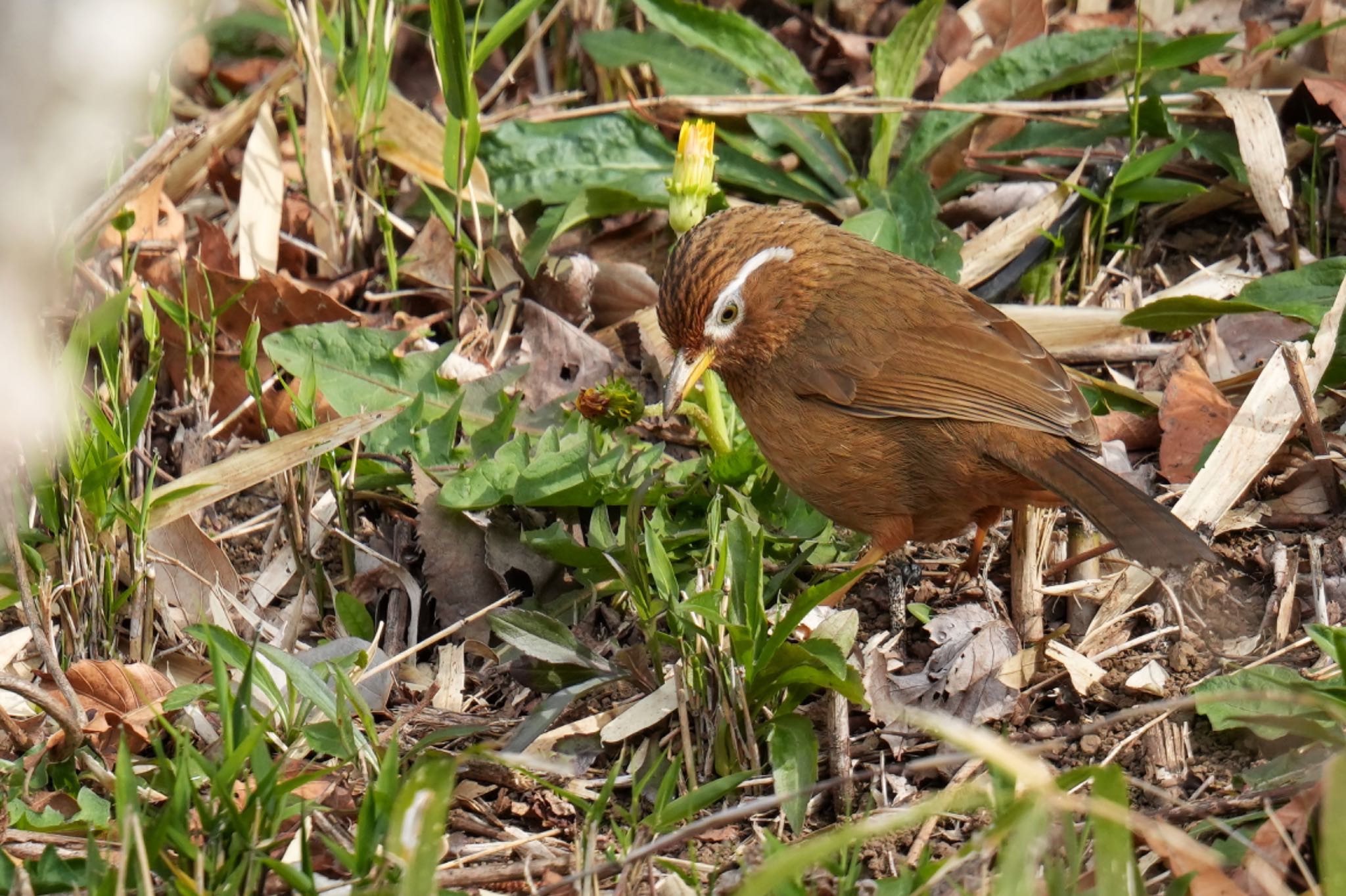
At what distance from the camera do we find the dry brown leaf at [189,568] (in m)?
4.57

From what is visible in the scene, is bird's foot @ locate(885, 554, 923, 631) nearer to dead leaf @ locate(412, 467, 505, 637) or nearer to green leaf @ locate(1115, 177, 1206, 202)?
dead leaf @ locate(412, 467, 505, 637)

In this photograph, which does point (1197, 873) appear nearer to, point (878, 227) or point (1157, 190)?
point (878, 227)

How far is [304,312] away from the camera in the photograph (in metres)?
5.63

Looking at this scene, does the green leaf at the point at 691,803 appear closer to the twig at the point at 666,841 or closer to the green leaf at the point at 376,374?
the twig at the point at 666,841

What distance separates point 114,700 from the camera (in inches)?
157

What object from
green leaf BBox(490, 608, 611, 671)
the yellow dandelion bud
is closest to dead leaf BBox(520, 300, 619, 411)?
the yellow dandelion bud

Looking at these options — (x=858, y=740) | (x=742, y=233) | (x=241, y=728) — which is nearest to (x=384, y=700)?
(x=241, y=728)

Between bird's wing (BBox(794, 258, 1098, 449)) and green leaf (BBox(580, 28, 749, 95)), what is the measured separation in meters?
1.72

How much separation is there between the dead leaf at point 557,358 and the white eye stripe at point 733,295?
890 mm

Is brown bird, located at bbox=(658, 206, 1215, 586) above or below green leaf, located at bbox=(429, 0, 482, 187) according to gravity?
below

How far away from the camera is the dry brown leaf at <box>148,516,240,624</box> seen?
457 centimetres

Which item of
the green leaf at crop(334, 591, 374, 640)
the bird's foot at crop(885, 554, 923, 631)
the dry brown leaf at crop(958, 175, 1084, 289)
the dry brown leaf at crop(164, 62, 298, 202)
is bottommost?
the bird's foot at crop(885, 554, 923, 631)

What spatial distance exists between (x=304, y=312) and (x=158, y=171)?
0.86 meters

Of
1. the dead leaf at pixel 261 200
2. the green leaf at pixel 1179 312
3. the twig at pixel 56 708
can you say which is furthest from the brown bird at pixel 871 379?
the dead leaf at pixel 261 200
